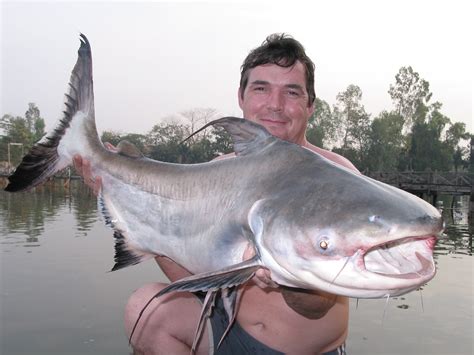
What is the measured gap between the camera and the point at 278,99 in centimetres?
351

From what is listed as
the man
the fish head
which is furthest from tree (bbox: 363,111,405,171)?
the fish head

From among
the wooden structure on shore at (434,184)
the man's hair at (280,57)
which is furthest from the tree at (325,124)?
the man's hair at (280,57)

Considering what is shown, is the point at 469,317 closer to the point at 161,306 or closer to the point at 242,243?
the point at 161,306

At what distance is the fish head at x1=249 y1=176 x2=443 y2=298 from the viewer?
5.22ft

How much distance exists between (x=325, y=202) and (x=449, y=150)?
200 feet

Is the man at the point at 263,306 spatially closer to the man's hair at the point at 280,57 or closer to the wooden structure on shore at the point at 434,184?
the man's hair at the point at 280,57

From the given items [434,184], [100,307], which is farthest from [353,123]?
[100,307]

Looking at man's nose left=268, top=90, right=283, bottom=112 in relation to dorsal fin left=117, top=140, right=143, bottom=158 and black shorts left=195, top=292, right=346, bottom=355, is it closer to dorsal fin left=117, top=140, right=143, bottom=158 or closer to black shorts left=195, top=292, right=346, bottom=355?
dorsal fin left=117, top=140, right=143, bottom=158

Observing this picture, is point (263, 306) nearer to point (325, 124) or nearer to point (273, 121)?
point (273, 121)

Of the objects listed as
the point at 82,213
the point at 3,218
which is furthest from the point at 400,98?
the point at 3,218

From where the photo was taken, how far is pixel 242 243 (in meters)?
Answer: 2.24

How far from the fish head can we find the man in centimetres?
113

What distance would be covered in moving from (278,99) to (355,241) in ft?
6.70

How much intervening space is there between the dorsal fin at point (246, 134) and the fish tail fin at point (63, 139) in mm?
1251
